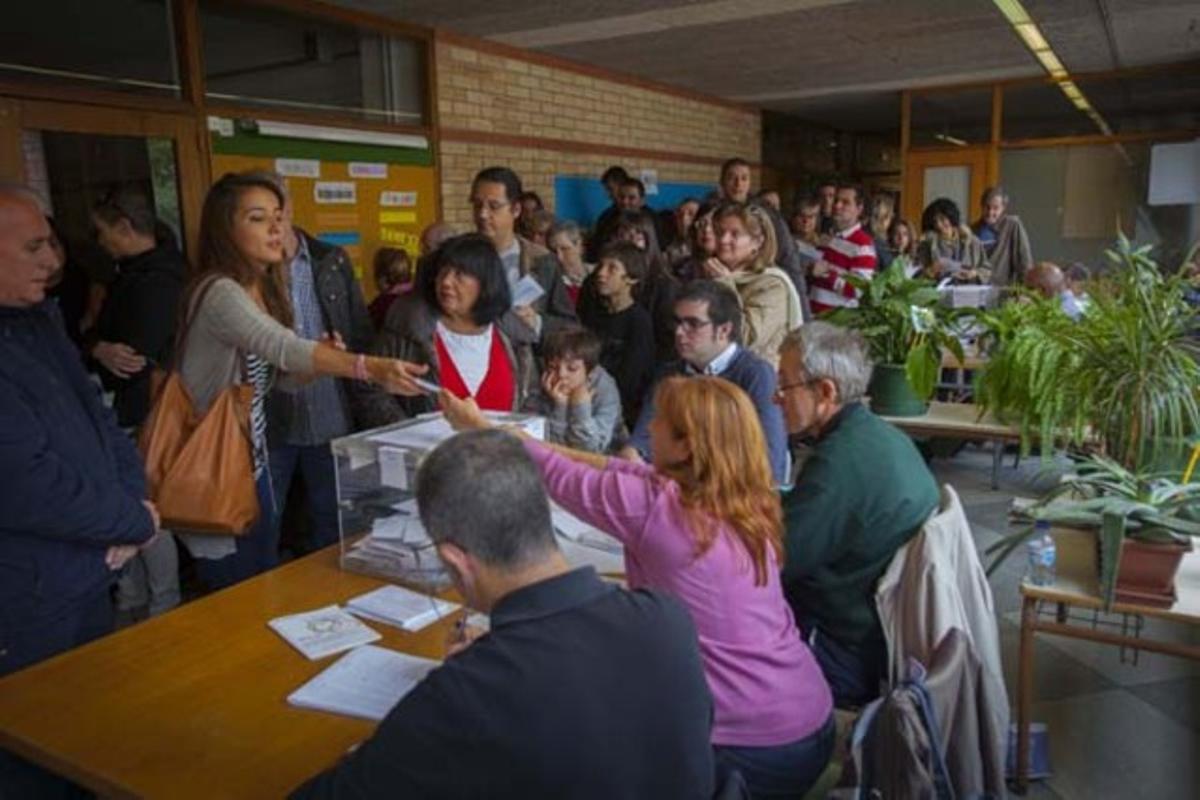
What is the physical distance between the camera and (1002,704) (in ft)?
6.20

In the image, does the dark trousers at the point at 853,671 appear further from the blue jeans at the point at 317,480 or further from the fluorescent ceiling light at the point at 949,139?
the fluorescent ceiling light at the point at 949,139

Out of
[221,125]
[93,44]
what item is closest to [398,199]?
[221,125]

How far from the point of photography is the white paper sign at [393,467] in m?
2.07

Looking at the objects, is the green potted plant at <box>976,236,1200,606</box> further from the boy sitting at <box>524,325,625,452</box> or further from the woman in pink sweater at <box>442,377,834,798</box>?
the boy sitting at <box>524,325,625,452</box>

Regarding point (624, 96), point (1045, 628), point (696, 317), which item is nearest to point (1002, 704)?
point (1045, 628)

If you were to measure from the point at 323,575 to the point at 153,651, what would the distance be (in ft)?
1.47

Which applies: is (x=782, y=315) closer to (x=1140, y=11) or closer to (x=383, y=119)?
(x=383, y=119)

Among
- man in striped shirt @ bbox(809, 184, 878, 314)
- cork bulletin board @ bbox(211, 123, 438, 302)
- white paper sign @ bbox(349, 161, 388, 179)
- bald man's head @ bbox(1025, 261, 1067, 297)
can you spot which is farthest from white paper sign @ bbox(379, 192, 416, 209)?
bald man's head @ bbox(1025, 261, 1067, 297)

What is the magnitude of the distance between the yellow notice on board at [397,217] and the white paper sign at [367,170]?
0.24 m

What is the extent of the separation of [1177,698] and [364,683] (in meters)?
2.76

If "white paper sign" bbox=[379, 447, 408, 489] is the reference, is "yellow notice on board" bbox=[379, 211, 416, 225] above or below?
above

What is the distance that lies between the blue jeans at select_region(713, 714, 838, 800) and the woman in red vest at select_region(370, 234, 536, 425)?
4.77 feet

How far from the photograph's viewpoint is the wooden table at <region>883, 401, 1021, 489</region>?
153 inches

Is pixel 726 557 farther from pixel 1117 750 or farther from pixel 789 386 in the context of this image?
pixel 1117 750
